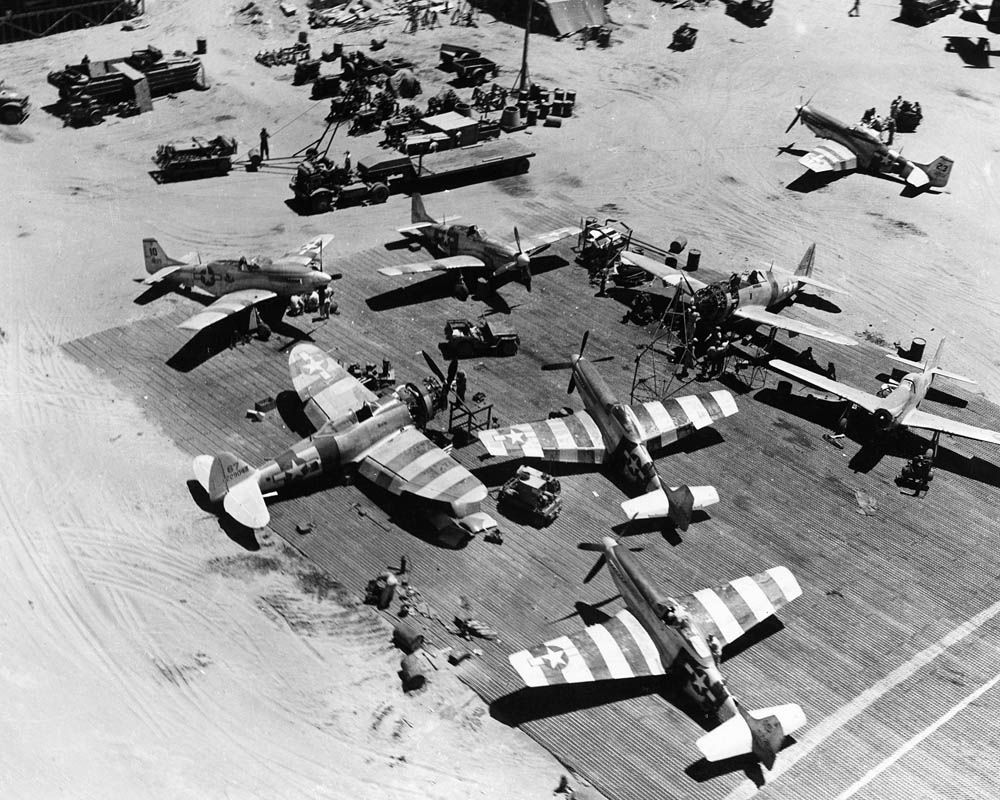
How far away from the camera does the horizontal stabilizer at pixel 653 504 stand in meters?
30.0

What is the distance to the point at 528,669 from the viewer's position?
24859 millimetres

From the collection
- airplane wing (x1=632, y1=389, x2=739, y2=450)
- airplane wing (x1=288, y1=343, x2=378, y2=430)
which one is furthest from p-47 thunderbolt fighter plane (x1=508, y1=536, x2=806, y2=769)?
airplane wing (x1=288, y1=343, x2=378, y2=430)

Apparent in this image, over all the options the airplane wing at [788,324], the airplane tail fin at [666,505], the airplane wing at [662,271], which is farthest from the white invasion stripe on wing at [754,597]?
the airplane wing at [662,271]

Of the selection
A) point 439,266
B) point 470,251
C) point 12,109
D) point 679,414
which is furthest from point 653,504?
point 12,109

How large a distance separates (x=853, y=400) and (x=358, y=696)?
2050cm

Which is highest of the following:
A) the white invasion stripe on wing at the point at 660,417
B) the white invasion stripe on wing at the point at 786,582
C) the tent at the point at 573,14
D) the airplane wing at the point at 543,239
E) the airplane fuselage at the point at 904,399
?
the tent at the point at 573,14

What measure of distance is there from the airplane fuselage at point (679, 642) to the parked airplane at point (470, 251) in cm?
1811

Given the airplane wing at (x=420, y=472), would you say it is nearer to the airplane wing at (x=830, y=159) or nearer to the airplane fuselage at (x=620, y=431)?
the airplane fuselage at (x=620, y=431)

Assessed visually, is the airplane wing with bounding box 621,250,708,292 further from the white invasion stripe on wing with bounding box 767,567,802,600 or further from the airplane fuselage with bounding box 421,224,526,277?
the white invasion stripe on wing with bounding box 767,567,802,600

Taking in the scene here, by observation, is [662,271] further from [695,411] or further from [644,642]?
[644,642]

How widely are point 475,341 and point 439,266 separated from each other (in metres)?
4.75

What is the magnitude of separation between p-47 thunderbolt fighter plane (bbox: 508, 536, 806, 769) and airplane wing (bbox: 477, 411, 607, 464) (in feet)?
16.4

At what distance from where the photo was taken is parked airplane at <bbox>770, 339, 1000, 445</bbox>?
34.9 m

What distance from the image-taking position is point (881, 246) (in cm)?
4922
